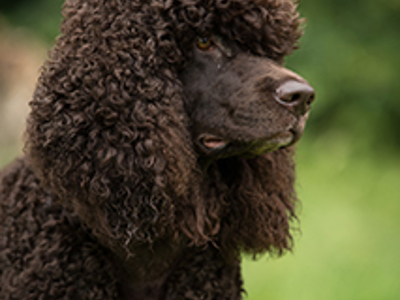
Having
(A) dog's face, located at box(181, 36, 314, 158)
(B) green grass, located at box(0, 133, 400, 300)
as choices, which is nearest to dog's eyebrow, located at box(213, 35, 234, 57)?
(A) dog's face, located at box(181, 36, 314, 158)

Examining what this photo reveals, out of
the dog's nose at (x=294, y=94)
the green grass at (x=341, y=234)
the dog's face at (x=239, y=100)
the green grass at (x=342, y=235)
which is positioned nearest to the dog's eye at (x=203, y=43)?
the dog's face at (x=239, y=100)

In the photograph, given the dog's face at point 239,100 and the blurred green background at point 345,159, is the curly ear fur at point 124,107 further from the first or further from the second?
the blurred green background at point 345,159

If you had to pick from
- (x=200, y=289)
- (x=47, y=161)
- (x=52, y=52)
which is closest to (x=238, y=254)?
(x=200, y=289)

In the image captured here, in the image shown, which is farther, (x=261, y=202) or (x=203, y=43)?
(x=261, y=202)

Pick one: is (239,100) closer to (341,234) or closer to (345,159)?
(341,234)

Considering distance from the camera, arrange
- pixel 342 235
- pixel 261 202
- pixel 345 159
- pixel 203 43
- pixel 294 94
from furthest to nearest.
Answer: pixel 345 159, pixel 342 235, pixel 261 202, pixel 203 43, pixel 294 94

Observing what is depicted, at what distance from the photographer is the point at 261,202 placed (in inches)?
112

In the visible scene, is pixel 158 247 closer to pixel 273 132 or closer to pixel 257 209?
pixel 257 209

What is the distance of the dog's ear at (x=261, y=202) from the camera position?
2.81m

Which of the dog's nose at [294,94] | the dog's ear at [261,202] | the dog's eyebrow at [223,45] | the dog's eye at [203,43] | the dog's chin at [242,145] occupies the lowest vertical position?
the dog's ear at [261,202]

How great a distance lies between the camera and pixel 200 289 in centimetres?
289

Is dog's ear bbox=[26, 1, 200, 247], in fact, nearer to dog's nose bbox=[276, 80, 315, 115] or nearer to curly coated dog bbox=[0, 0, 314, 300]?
curly coated dog bbox=[0, 0, 314, 300]

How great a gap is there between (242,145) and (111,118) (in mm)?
469

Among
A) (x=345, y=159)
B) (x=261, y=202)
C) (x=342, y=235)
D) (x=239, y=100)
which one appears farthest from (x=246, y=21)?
(x=345, y=159)
